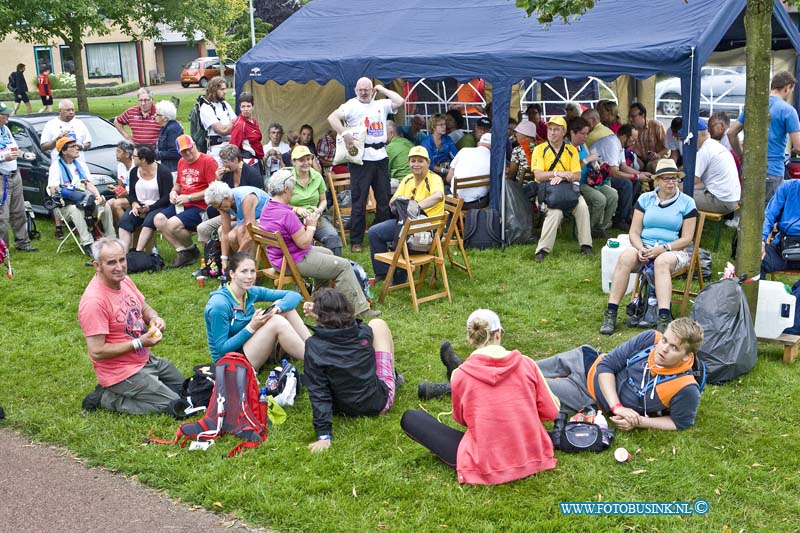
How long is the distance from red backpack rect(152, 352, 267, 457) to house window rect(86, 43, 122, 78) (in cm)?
4629

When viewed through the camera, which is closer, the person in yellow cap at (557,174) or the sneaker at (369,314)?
the sneaker at (369,314)

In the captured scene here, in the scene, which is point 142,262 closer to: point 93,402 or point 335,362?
point 93,402

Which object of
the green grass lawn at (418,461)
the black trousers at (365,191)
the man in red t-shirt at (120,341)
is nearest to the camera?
the green grass lawn at (418,461)

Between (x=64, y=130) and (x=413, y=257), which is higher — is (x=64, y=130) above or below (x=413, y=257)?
above

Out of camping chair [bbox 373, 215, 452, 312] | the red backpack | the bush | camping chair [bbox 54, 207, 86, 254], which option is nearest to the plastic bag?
camping chair [bbox 373, 215, 452, 312]

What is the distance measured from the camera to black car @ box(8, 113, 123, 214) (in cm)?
1138

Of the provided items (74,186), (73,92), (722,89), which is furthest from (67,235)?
(73,92)

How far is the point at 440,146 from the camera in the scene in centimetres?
1123

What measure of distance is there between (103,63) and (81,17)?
30083 millimetres

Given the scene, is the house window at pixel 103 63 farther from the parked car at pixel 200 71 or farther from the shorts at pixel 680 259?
the shorts at pixel 680 259

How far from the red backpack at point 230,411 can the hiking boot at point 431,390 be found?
108cm

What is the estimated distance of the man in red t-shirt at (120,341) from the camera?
5.32 metres

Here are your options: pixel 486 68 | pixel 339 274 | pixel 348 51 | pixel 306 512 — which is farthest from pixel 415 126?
pixel 306 512

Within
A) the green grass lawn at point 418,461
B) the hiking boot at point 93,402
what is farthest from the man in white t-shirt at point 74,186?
the hiking boot at point 93,402
